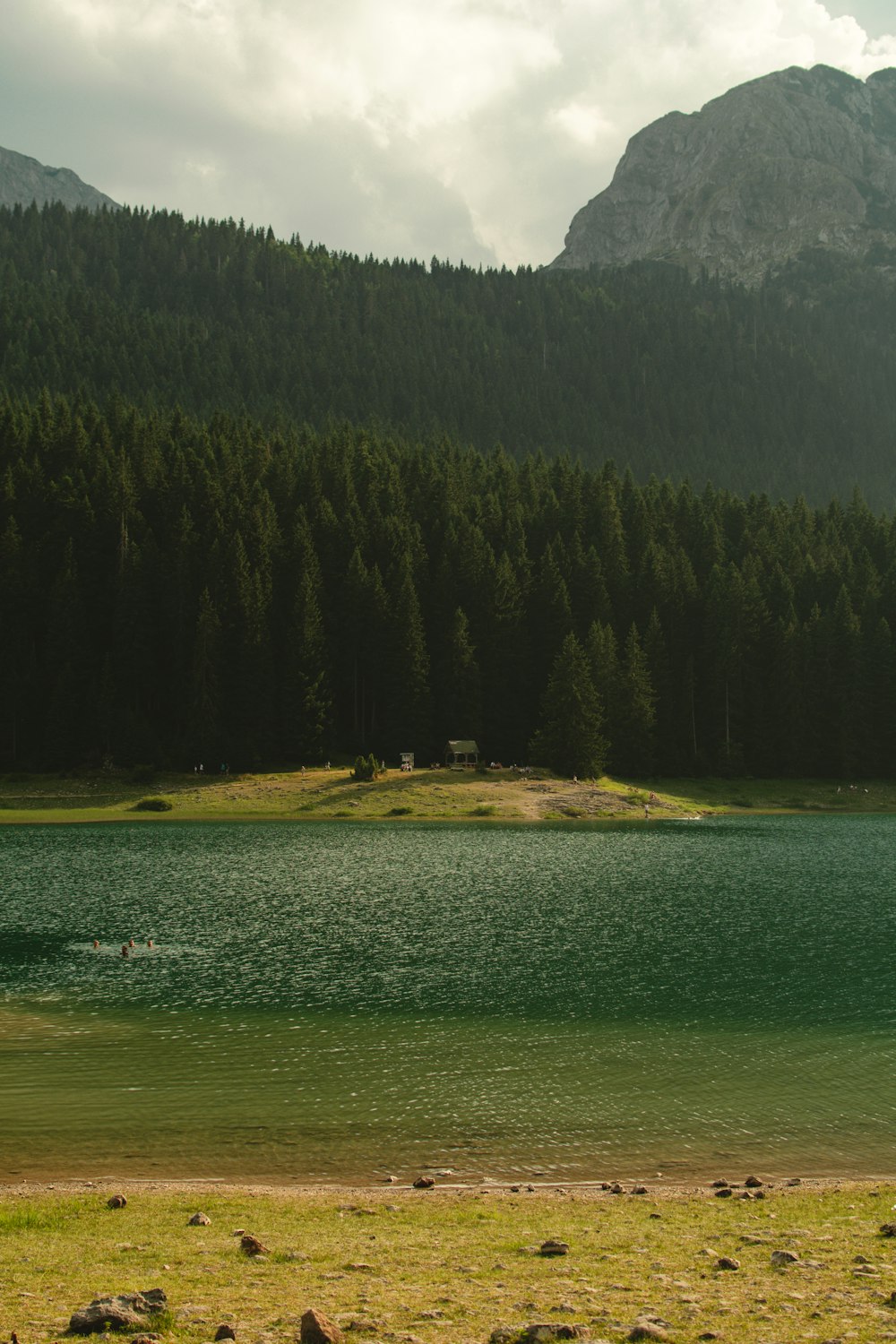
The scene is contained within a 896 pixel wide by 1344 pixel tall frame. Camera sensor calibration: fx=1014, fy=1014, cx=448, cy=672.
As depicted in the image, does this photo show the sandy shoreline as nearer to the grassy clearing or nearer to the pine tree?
the grassy clearing

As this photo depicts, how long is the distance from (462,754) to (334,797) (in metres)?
21.7

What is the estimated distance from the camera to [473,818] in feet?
318

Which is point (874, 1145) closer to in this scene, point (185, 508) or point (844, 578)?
point (185, 508)

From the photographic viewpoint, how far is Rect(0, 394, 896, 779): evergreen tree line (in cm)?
11406

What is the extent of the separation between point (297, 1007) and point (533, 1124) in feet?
37.5

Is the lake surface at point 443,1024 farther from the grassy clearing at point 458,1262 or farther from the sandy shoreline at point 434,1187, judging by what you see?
the grassy clearing at point 458,1262

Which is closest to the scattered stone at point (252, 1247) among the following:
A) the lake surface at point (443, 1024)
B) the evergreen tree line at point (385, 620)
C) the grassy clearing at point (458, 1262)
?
the grassy clearing at point (458, 1262)

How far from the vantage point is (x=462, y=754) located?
117125mm

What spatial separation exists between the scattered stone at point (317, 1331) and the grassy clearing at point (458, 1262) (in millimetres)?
289

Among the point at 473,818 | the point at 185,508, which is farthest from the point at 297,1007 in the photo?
the point at 185,508

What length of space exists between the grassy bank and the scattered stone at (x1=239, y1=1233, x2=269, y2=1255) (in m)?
81.8

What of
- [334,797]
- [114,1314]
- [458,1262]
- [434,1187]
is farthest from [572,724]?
[114,1314]

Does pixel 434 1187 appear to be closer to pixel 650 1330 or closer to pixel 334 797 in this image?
pixel 650 1330

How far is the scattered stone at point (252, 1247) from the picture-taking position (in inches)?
523
